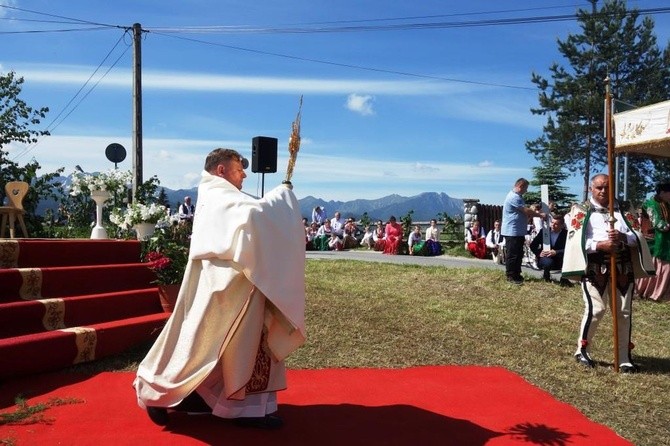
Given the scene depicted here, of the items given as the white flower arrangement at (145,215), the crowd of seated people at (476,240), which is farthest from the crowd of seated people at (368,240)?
the white flower arrangement at (145,215)

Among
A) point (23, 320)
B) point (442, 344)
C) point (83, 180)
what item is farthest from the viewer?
point (83, 180)

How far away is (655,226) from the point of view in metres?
10.1

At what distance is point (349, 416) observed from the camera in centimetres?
473

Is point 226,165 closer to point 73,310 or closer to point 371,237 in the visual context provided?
point 73,310

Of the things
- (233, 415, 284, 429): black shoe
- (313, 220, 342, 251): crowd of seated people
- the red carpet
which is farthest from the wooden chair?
(313, 220, 342, 251): crowd of seated people

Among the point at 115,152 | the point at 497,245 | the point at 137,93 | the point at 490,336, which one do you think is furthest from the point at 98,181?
the point at 497,245

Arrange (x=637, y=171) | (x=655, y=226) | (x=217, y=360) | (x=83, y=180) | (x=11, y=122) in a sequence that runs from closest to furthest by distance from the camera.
Answer: (x=217, y=360) → (x=655, y=226) → (x=83, y=180) → (x=11, y=122) → (x=637, y=171)

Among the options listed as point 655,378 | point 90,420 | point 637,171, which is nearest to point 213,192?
point 90,420

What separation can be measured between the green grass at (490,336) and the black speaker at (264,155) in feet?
6.55

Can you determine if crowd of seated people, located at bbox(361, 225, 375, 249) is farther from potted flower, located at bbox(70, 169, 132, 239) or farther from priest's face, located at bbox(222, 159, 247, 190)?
priest's face, located at bbox(222, 159, 247, 190)

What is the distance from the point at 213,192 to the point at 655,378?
4611 mm

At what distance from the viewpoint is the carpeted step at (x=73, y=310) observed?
592cm

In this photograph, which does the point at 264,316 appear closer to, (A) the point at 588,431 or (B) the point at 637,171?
(A) the point at 588,431

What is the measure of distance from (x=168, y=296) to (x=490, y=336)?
12.8ft
